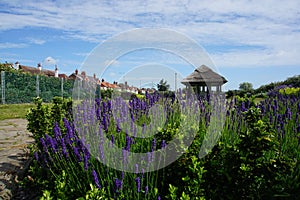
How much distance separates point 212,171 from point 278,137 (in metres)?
0.81

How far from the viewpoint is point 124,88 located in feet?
13.5

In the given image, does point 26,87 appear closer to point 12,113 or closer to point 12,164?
point 12,113

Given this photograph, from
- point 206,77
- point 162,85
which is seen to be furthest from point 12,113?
point 162,85

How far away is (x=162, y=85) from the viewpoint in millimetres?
3959

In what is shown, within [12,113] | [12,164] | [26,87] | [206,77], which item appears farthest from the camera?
[26,87]

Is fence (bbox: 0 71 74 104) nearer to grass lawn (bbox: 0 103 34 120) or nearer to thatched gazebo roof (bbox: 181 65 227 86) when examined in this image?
grass lawn (bbox: 0 103 34 120)

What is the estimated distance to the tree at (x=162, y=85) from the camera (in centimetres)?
379

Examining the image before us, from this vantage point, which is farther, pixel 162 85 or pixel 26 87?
pixel 26 87

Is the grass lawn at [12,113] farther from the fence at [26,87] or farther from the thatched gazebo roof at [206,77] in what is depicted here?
the thatched gazebo roof at [206,77]

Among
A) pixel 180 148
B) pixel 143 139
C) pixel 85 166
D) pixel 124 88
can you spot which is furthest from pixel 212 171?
pixel 124 88

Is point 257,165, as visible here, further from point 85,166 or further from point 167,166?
point 85,166

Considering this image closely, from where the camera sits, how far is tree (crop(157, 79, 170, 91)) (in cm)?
379

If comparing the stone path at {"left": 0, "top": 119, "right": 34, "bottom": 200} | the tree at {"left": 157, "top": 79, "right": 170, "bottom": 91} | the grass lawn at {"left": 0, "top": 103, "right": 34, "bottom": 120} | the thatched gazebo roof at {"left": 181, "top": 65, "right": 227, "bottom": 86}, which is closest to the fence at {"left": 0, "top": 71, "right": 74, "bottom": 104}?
the grass lawn at {"left": 0, "top": 103, "right": 34, "bottom": 120}

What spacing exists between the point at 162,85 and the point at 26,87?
54.5 feet
